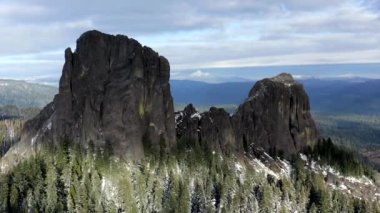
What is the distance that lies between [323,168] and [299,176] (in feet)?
59.8

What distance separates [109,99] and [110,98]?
0.41 metres

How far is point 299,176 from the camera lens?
183750 mm

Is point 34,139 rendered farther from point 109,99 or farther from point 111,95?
point 111,95

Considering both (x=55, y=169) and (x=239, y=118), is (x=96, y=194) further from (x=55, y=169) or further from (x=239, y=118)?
(x=239, y=118)

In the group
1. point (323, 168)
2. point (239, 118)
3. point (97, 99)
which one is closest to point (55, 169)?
point (97, 99)

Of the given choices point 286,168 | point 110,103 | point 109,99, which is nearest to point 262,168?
point 286,168

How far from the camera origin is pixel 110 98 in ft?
535

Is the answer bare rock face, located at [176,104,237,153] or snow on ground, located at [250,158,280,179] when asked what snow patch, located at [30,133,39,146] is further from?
snow on ground, located at [250,158,280,179]

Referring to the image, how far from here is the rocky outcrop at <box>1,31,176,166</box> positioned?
160125 mm

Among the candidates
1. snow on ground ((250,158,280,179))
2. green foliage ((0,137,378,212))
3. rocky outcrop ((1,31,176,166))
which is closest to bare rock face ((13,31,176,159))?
rocky outcrop ((1,31,176,166))

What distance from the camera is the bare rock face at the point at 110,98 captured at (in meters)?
160

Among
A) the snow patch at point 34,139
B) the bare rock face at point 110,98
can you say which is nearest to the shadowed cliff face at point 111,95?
the bare rock face at point 110,98

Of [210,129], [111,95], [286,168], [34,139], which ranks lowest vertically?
[286,168]

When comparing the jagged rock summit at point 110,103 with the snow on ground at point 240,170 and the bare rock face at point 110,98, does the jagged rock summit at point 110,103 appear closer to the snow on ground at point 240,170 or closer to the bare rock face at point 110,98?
the bare rock face at point 110,98
